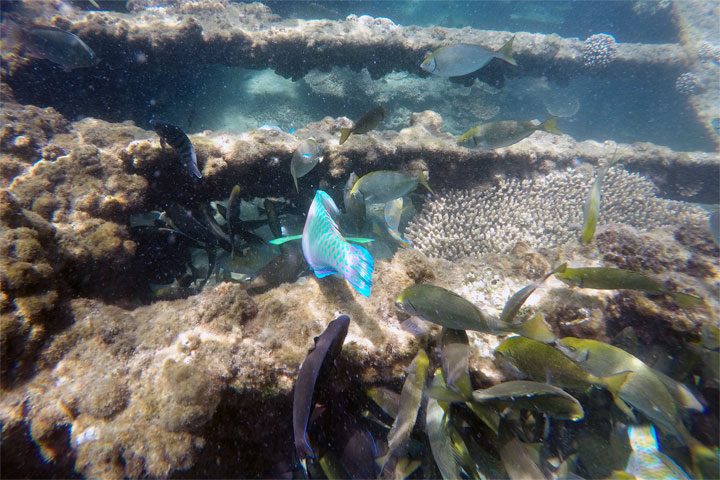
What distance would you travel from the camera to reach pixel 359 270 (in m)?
1.45

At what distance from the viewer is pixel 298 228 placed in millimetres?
3965

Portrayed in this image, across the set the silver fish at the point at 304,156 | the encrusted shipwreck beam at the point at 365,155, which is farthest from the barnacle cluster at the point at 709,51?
the silver fish at the point at 304,156

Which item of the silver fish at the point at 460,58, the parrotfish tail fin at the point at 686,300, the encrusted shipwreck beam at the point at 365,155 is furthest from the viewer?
the silver fish at the point at 460,58

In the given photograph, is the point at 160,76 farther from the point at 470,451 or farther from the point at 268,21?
the point at 470,451

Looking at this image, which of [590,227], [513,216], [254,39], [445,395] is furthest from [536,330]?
[254,39]

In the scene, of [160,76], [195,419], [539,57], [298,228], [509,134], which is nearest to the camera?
[195,419]

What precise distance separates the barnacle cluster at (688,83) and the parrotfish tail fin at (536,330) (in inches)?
612

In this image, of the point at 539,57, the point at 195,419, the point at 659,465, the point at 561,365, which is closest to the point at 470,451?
the point at 561,365

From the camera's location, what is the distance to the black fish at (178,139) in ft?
8.64

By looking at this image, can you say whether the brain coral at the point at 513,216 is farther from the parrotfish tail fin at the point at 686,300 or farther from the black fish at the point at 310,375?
the black fish at the point at 310,375

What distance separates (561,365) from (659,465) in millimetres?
840

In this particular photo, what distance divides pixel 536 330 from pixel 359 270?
1010mm

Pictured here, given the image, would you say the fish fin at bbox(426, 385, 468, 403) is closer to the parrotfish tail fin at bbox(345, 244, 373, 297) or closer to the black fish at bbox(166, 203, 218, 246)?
the parrotfish tail fin at bbox(345, 244, 373, 297)

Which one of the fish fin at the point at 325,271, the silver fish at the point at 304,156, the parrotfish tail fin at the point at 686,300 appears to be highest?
the parrotfish tail fin at the point at 686,300
